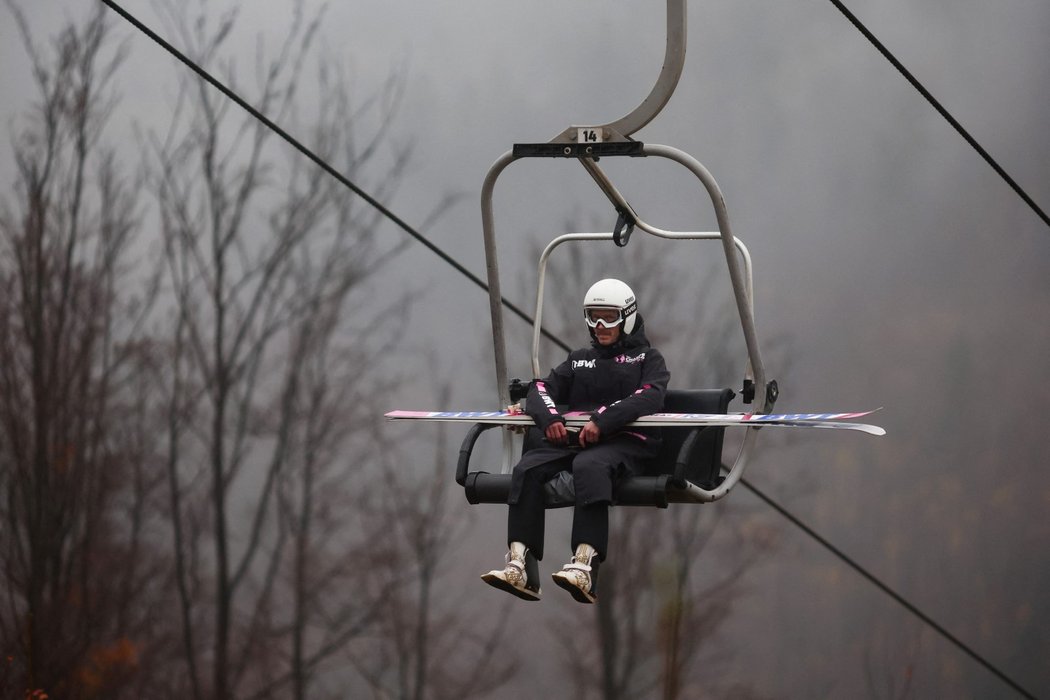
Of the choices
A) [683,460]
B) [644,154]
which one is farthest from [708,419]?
[644,154]

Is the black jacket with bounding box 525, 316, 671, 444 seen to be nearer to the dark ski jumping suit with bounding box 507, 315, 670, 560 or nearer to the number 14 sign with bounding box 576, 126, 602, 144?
the dark ski jumping suit with bounding box 507, 315, 670, 560

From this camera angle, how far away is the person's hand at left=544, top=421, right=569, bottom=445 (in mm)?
3262

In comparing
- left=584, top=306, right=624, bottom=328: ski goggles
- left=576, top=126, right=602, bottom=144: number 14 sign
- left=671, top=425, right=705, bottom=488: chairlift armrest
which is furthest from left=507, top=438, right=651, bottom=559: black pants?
left=576, top=126, right=602, bottom=144: number 14 sign

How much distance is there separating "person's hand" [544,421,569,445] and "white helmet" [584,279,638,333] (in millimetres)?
254

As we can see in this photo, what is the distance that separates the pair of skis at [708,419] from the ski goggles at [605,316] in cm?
21

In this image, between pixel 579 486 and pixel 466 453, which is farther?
pixel 466 453

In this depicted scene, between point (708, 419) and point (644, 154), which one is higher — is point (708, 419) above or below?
below

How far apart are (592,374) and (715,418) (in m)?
0.40

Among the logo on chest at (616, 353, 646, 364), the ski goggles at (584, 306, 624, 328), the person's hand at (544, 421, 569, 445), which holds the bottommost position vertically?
the person's hand at (544, 421, 569, 445)

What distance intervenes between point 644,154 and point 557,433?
2.21 feet

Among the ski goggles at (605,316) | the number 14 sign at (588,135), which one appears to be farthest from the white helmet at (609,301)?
the number 14 sign at (588,135)

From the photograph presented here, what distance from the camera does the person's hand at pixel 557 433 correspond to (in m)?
3.26

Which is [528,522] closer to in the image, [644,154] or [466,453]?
[466,453]

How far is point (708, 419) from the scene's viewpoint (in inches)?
123
